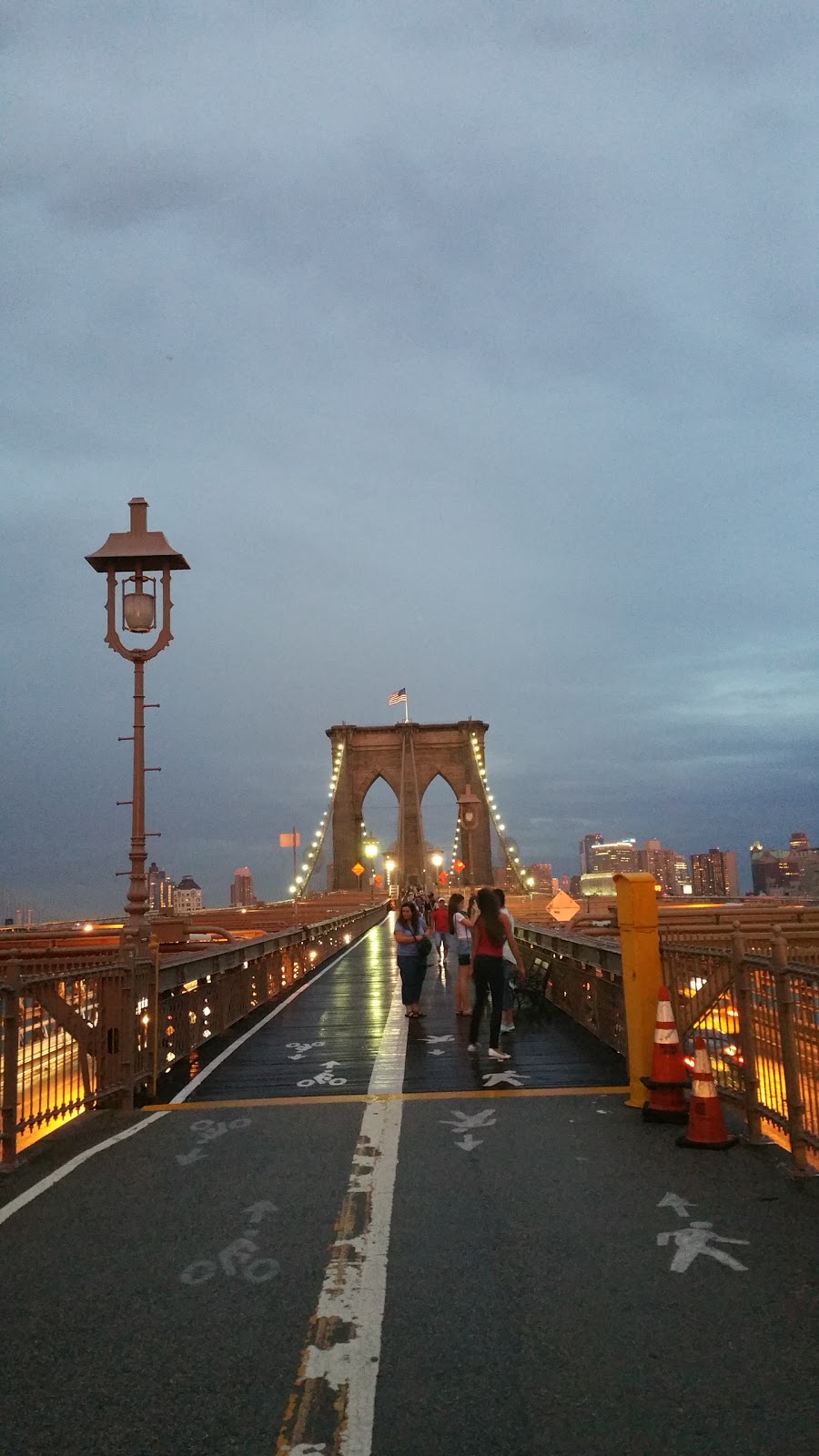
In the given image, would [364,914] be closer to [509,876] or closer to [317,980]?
[317,980]

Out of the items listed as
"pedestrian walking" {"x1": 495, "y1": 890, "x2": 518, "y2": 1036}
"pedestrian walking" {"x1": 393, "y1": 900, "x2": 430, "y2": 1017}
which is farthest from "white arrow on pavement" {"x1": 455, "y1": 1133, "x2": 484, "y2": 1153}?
"pedestrian walking" {"x1": 393, "y1": 900, "x2": 430, "y2": 1017}

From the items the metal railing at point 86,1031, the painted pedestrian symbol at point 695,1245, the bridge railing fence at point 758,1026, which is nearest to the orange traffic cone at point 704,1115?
the bridge railing fence at point 758,1026

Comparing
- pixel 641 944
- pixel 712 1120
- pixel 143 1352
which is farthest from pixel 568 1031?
pixel 143 1352

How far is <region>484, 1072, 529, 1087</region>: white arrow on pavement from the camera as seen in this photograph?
8.34m

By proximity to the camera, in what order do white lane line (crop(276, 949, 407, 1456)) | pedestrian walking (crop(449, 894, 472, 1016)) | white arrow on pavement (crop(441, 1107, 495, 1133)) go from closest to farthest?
white lane line (crop(276, 949, 407, 1456)) → white arrow on pavement (crop(441, 1107, 495, 1133)) → pedestrian walking (crop(449, 894, 472, 1016))

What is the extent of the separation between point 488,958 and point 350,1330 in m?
6.40

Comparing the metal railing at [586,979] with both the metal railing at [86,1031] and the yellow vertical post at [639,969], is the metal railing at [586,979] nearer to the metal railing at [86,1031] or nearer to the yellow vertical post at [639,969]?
the yellow vertical post at [639,969]

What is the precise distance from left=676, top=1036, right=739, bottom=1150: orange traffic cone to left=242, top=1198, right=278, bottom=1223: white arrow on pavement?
2487 mm

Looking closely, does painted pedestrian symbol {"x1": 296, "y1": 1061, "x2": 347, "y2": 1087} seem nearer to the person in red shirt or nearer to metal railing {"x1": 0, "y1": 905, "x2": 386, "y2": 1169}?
metal railing {"x1": 0, "y1": 905, "x2": 386, "y2": 1169}

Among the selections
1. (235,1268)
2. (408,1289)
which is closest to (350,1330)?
(408,1289)

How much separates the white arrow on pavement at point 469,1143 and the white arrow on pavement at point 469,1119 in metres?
0.17

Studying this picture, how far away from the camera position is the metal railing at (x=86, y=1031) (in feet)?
21.0

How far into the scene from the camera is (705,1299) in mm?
3848

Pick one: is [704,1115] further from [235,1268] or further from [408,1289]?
[235,1268]
